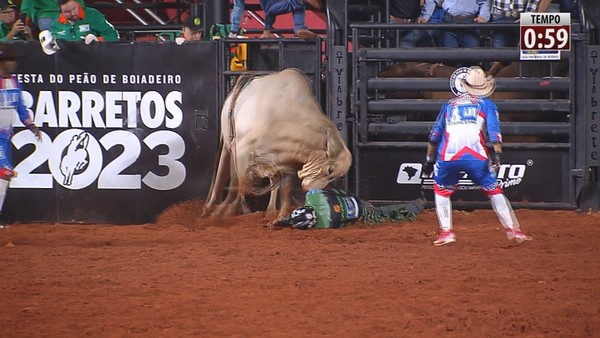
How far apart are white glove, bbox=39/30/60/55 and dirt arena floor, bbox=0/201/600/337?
205cm

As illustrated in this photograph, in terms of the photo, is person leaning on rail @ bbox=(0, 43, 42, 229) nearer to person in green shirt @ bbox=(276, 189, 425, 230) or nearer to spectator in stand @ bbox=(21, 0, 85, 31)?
spectator in stand @ bbox=(21, 0, 85, 31)

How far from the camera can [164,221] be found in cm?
1112

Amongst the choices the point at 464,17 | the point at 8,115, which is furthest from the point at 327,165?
the point at 8,115

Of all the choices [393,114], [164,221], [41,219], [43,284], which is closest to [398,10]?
[393,114]

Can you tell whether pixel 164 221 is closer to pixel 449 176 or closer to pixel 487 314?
pixel 449 176

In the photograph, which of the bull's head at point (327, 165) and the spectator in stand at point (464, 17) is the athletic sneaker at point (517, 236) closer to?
the bull's head at point (327, 165)

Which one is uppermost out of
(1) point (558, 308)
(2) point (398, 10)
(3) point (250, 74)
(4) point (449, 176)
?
(2) point (398, 10)

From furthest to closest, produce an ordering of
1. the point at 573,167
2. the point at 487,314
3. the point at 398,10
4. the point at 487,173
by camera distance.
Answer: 1. the point at 398,10
2. the point at 573,167
3. the point at 487,173
4. the point at 487,314

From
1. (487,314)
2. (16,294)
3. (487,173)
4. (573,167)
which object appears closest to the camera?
(487,314)

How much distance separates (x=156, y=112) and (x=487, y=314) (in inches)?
238

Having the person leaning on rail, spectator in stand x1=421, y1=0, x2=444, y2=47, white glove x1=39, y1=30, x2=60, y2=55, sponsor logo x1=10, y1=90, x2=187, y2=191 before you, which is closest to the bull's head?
sponsor logo x1=10, y1=90, x2=187, y2=191

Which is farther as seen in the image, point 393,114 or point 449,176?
point 393,114

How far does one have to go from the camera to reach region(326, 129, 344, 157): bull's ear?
10625 mm

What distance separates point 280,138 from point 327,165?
597 millimetres
